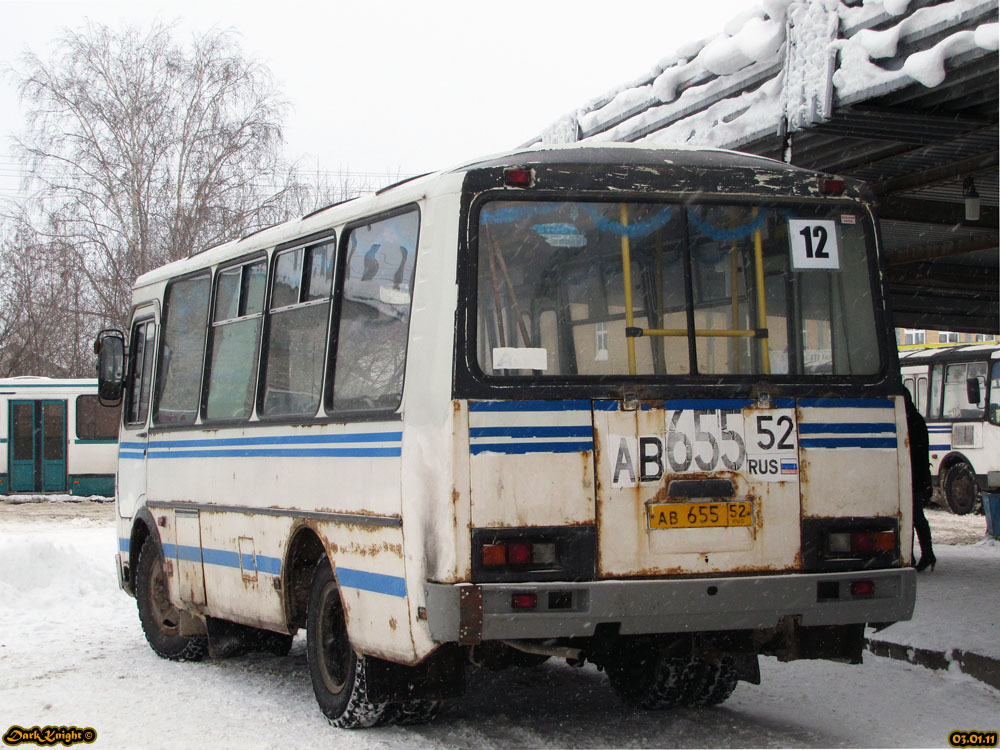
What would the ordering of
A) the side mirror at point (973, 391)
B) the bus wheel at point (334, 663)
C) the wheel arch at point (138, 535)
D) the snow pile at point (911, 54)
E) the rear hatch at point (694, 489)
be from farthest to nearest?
the side mirror at point (973, 391) < the wheel arch at point (138, 535) < the snow pile at point (911, 54) < the bus wheel at point (334, 663) < the rear hatch at point (694, 489)

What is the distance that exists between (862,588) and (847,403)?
880 millimetres

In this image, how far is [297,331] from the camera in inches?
314

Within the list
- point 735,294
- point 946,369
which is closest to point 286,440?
point 735,294

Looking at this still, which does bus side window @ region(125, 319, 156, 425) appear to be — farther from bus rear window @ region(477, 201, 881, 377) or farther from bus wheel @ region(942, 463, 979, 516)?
bus wheel @ region(942, 463, 979, 516)

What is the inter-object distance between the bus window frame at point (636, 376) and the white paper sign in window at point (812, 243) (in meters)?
0.10

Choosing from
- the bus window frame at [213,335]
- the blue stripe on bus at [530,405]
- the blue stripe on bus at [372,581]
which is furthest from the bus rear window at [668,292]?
the bus window frame at [213,335]

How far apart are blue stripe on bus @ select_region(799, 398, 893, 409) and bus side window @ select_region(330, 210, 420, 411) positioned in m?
1.94

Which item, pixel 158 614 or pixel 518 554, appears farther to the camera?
pixel 158 614

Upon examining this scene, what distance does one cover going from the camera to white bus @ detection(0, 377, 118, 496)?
3133 centimetres

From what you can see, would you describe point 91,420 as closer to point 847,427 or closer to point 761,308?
point 761,308

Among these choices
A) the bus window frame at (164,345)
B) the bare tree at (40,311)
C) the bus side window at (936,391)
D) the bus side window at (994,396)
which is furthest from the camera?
the bare tree at (40,311)

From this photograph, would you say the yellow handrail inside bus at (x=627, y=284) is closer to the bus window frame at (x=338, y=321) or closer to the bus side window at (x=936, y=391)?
the bus window frame at (x=338, y=321)

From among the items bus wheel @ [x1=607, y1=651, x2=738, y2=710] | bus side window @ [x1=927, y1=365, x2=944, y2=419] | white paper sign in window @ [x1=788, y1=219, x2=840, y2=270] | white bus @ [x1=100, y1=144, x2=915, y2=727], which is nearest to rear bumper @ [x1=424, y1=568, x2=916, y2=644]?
white bus @ [x1=100, y1=144, x2=915, y2=727]

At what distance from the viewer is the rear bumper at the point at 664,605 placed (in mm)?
6082
